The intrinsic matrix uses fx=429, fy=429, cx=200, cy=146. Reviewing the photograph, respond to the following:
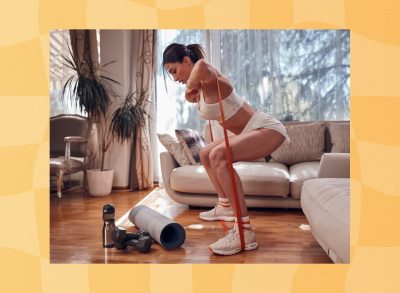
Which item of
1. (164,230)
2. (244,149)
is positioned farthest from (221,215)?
(244,149)

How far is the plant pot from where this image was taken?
4262 mm

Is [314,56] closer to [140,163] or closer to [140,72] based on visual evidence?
[140,72]

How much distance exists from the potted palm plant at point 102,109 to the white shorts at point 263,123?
6.95 ft

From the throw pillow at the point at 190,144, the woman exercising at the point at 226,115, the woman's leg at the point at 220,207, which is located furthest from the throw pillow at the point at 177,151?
the woman exercising at the point at 226,115

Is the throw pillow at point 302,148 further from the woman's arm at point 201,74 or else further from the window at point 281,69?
the woman's arm at point 201,74

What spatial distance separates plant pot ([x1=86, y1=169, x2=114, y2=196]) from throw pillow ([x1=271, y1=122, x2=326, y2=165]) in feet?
5.53

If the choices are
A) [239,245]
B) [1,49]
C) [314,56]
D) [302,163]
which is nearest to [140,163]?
[302,163]

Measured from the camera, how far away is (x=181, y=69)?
247 centimetres

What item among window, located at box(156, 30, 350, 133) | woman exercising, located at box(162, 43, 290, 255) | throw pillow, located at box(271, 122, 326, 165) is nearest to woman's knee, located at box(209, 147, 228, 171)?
woman exercising, located at box(162, 43, 290, 255)

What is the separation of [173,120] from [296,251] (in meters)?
2.94

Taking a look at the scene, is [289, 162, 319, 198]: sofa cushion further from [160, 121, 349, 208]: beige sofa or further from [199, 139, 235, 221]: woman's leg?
[199, 139, 235, 221]: woman's leg

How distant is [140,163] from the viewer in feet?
15.5

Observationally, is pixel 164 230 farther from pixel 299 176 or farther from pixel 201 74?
pixel 299 176

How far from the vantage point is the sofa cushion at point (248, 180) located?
332cm
